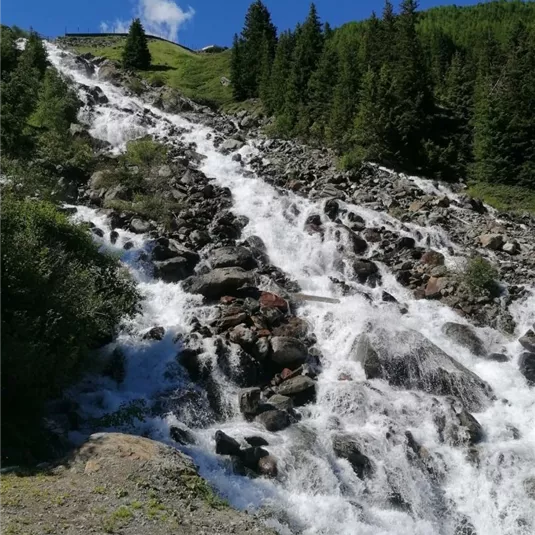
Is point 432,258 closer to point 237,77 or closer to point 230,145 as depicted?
point 230,145

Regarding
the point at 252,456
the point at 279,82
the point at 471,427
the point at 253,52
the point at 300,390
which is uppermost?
the point at 253,52

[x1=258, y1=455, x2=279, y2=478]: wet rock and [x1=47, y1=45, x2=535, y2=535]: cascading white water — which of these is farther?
[x1=258, y1=455, x2=279, y2=478]: wet rock

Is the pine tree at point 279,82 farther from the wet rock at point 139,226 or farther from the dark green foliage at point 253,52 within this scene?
the wet rock at point 139,226

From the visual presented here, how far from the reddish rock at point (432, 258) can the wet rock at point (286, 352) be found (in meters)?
11.3

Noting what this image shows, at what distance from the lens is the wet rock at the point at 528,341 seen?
2461cm

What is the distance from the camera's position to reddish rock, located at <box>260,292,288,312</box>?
26250 mm

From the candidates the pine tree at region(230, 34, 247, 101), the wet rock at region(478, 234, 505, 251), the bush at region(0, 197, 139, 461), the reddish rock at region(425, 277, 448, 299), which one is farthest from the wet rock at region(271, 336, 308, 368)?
the pine tree at region(230, 34, 247, 101)

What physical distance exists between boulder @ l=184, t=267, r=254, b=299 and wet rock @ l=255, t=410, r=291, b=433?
8.38 meters

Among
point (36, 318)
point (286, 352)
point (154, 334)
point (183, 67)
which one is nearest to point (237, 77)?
point (183, 67)

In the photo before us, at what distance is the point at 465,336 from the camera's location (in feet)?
83.4

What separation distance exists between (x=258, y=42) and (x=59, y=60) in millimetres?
30601

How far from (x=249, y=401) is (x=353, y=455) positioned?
4333mm

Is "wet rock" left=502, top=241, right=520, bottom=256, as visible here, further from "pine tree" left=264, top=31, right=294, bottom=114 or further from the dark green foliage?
the dark green foliage

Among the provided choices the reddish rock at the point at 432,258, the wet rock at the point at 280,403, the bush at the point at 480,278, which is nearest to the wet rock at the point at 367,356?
the wet rock at the point at 280,403
